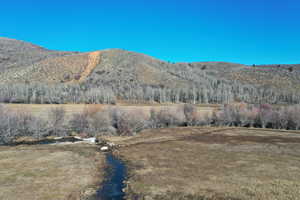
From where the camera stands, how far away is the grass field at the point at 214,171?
62.2 feet

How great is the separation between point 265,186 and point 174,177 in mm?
9377

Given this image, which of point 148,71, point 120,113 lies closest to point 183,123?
point 120,113

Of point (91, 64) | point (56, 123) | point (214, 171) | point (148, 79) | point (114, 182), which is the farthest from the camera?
point (91, 64)

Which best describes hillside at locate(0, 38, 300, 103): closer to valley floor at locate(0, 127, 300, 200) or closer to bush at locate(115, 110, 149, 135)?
bush at locate(115, 110, 149, 135)

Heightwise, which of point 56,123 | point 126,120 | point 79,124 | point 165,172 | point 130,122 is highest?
point 126,120

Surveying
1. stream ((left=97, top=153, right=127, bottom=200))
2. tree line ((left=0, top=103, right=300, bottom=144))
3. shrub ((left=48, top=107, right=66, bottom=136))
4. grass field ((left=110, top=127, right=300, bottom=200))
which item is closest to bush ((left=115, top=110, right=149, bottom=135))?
tree line ((left=0, top=103, right=300, bottom=144))

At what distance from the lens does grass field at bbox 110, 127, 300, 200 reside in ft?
62.2

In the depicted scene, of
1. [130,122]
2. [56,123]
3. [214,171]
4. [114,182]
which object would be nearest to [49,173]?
[114,182]

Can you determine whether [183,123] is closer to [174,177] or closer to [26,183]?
[174,177]

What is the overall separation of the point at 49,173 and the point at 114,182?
324 inches

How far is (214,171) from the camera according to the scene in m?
24.4

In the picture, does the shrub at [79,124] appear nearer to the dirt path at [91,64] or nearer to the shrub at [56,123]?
the shrub at [56,123]

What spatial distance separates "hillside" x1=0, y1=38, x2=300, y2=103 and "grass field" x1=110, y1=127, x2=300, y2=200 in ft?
262

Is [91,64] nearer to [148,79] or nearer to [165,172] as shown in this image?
[148,79]
